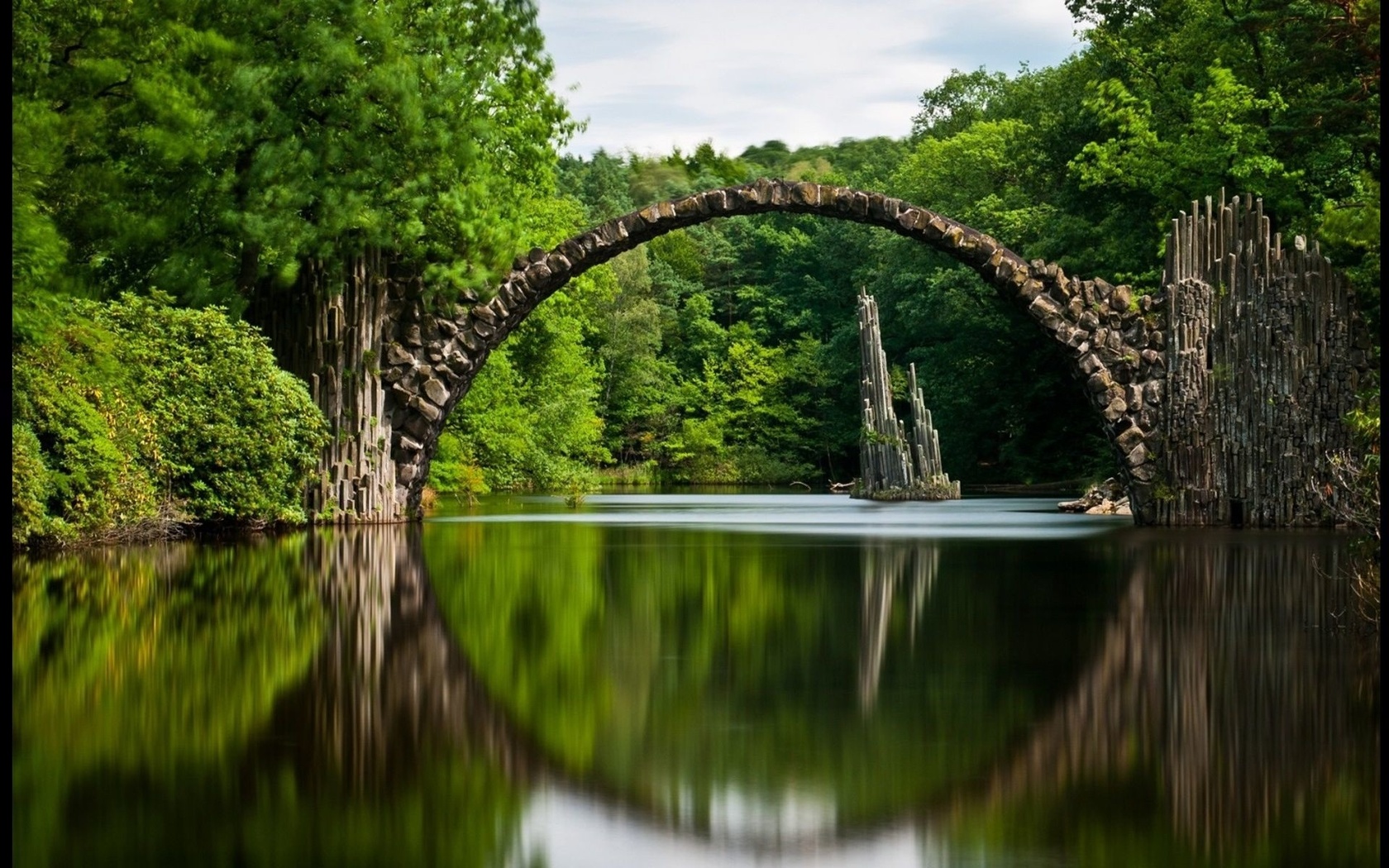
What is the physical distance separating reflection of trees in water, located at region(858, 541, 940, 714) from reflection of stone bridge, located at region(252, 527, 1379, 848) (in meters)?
0.04

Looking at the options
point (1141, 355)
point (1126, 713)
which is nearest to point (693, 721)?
point (1126, 713)

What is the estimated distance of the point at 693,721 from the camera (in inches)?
267

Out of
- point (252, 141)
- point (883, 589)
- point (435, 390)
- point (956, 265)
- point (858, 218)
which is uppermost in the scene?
point (956, 265)

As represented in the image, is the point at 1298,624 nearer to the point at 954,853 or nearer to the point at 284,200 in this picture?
the point at 954,853

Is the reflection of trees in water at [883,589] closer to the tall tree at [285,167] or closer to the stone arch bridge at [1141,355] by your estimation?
the stone arch bridge at [1141,355]

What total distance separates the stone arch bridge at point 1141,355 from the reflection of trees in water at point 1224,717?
11.9 m

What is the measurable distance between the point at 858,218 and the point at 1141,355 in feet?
15.0

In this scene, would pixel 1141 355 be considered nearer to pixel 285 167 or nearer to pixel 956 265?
pixel 285 167

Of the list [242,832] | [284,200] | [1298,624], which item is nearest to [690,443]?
[284,200]

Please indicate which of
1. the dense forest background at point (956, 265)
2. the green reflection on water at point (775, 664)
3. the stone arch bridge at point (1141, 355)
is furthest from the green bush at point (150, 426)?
the dense forest background at point (956, 265)

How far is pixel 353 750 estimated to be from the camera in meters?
6.04

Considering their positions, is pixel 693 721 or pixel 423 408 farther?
pixel 423 408

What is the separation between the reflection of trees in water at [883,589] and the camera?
832 centimetres

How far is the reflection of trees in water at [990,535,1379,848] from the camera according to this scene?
208 inches
